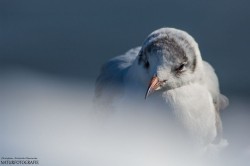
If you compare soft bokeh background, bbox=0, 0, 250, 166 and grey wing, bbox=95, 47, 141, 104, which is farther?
grey wing, bbox=95, 47, 141, 104

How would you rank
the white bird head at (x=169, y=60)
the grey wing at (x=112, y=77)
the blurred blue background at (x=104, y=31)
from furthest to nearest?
1. the blurred blue background at (x=104, y=31)
2. the grey wing at (x=112, y=77)
3. the white bird head at (x=169, y=60)

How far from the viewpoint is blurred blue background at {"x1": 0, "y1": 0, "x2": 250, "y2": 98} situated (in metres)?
3.26

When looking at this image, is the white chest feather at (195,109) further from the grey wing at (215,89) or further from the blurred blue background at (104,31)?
the blurred blue background at (104,31)

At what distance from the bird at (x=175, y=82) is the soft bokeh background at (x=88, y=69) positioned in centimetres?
9

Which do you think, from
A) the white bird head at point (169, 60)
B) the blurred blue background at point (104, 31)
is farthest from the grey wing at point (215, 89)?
the white bird head at point (169, 60)

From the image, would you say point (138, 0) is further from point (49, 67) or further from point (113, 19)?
point (49, 67)

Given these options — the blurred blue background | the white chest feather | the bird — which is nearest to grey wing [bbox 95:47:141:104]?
the bird

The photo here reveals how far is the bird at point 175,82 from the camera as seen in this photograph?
2674 millimetres

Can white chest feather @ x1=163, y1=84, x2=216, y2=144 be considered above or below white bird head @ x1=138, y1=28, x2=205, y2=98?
below

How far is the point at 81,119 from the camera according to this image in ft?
9.78

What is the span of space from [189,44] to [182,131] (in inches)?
12.8

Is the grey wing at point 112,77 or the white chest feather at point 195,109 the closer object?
the white chest feather at point 195,109

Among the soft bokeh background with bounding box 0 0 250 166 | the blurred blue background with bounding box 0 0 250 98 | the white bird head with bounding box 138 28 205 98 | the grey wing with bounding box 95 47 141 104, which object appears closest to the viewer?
the white bird head with bounding box 138 28 205 98

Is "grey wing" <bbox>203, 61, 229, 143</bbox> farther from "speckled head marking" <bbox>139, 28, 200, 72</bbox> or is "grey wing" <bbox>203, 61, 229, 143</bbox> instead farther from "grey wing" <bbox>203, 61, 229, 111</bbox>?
"speckled head marking" <bbox>139, 28, 200, 72</bbox>
